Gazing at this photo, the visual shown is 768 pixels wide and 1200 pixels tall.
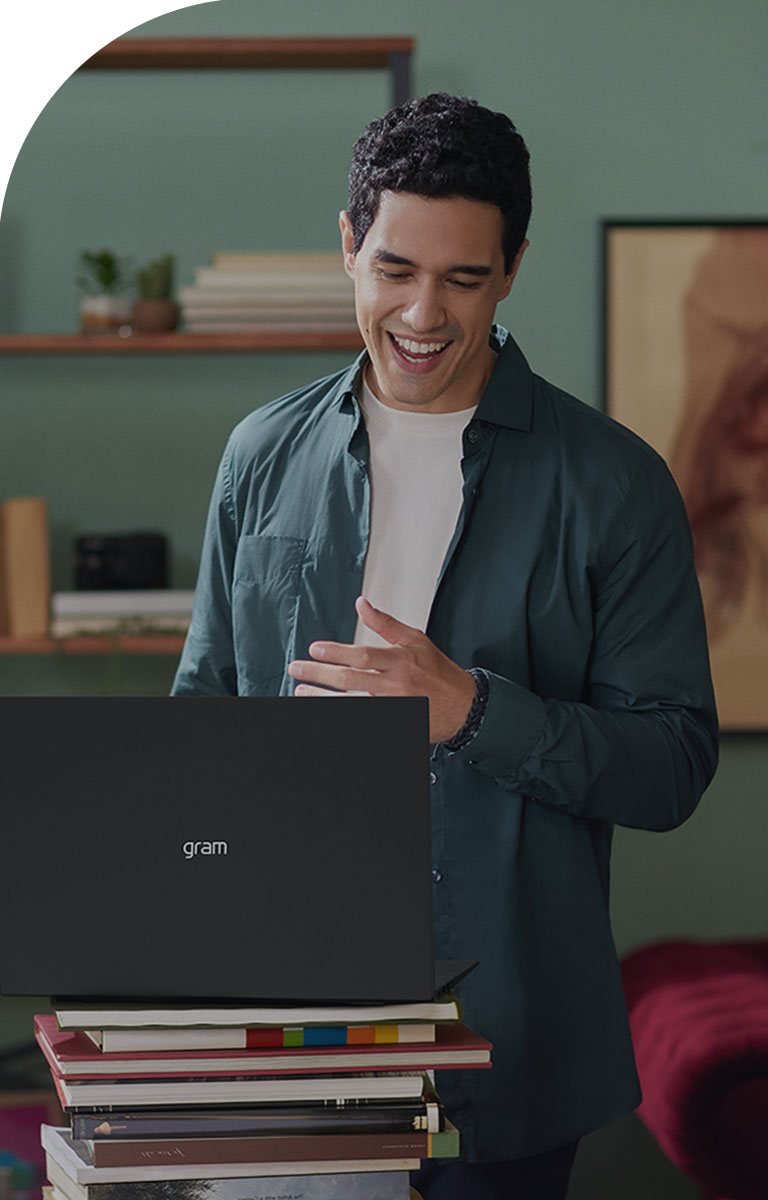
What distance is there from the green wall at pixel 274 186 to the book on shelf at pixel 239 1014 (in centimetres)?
177

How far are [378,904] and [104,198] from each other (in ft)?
6.59

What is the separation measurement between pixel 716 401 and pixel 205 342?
102 centimetres

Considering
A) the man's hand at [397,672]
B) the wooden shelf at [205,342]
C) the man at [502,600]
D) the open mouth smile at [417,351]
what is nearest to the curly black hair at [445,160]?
the man at [502,600]

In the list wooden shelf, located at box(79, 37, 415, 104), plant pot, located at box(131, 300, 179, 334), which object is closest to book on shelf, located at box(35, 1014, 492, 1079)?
plant pot, located at box(131, 300, 179, 334)

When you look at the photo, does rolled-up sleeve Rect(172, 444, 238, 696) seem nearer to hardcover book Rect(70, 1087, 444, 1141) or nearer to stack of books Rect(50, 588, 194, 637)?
hardcover book Rect(70, 1087, 444, 1141)

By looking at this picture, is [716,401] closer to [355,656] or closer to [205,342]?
[205,342]

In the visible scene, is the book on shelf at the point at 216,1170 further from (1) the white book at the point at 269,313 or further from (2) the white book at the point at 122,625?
(1) the white book at the point at 269,313

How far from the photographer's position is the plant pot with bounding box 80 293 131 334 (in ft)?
7.52

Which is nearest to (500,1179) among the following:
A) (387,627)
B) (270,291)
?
(387,627)

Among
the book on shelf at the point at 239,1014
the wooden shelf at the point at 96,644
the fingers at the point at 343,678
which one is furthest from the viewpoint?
the wooden shelf at the point at 96,644

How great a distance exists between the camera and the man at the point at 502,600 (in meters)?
1.19

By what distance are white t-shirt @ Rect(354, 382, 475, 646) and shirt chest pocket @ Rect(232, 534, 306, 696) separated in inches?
3.0

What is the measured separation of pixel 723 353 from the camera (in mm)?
2562

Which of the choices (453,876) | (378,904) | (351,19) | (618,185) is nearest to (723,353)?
(618,185)
